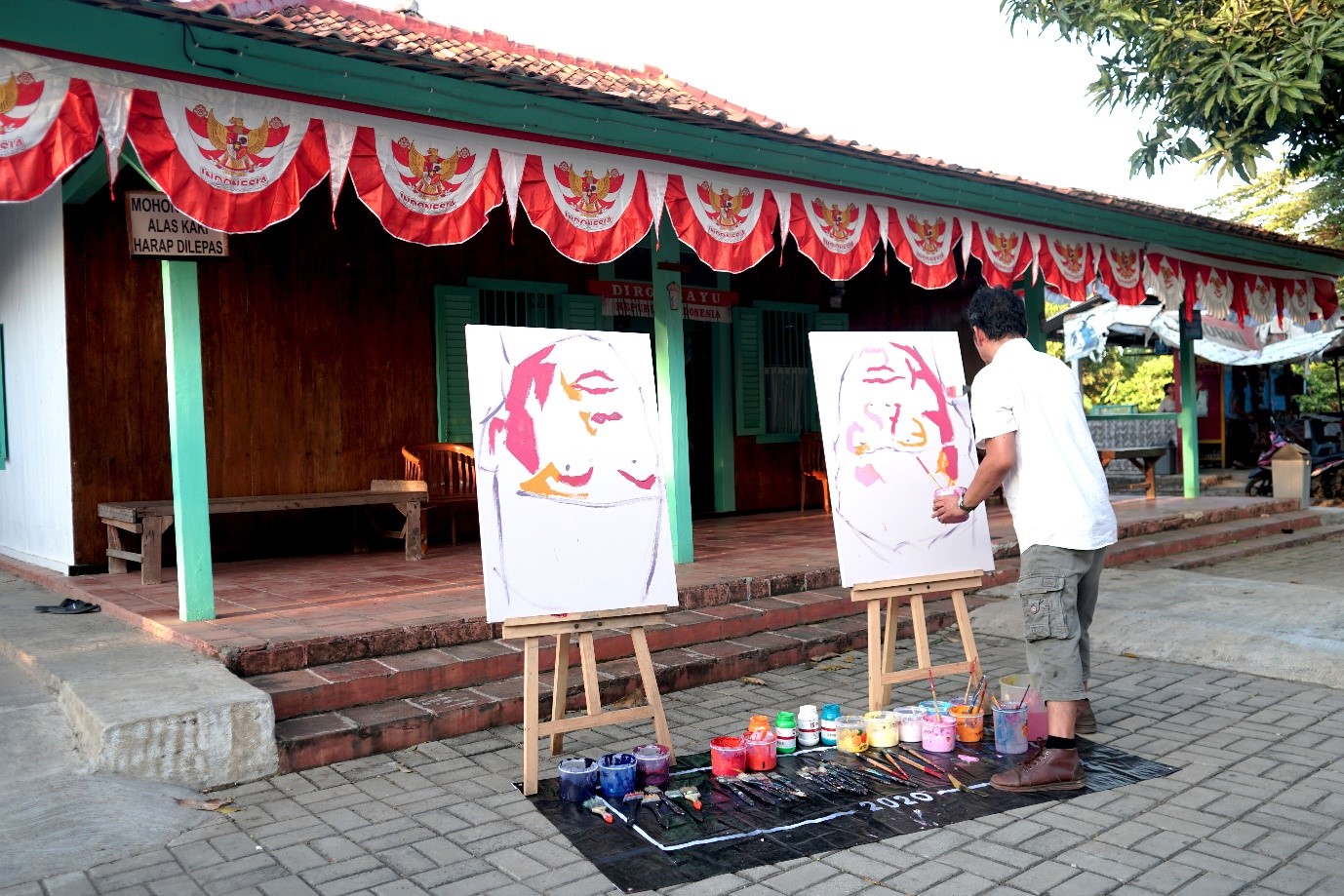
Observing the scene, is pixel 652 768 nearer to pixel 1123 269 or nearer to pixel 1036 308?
pixel 1123 269

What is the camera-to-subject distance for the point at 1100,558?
4.04 m

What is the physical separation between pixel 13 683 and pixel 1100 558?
4.70 metres

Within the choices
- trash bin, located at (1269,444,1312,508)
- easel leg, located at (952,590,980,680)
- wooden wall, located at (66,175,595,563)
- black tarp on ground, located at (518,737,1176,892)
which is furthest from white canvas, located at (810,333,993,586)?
trash bin, located at (1269,444,1312,508)

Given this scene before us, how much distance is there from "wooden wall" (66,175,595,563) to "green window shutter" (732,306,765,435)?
2.59 metres

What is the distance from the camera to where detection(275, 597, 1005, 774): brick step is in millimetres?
4281

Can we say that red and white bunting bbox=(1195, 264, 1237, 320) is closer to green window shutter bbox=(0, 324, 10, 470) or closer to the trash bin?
the trash bin

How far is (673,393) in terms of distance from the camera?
7285mm

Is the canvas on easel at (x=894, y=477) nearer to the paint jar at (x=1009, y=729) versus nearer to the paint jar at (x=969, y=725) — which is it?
the paint jar at (x=969, y=725)

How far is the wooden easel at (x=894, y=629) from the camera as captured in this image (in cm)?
457

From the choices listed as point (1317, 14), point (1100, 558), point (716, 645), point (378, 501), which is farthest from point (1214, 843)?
point (1317, 14)

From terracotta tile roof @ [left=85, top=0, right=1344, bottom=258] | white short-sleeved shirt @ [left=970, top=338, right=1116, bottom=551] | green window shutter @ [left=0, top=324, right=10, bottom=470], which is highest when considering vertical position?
terracotta tile roof @ [left=85, top=0, right=1344, bottom=258]

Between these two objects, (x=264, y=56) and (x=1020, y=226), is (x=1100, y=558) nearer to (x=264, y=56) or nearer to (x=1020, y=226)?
(x=264, y=56)

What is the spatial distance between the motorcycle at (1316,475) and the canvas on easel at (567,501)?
11296 mm

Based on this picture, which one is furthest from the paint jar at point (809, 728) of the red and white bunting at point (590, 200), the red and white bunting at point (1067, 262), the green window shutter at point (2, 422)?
the green window shutter at point (2, 422)
